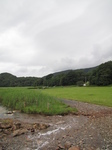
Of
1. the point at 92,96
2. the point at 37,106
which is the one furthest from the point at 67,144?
the point at 92,96

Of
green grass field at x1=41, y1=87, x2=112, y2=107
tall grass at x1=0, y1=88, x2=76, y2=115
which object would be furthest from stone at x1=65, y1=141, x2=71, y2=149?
green grass field at x1=41, y1=87, x2=112, y2=107

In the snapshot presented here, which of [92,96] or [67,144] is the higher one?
[92,96]

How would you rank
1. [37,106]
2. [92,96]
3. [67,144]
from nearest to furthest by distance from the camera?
[67,144] < [37,106] < [92,96]

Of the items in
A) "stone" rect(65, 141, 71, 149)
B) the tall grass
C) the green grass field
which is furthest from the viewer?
the green grass field

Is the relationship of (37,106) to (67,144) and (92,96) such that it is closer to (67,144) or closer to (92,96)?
(67,144)

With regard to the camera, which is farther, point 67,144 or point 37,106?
point 37,106

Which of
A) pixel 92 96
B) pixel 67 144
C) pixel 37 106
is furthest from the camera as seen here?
pixel 92 96

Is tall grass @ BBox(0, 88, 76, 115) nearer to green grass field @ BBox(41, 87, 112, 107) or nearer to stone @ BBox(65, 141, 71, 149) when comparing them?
green grass field @ BBox(41, 87, 112, 107)

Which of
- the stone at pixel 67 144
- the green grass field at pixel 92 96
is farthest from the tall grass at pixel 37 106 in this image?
the stone at pixel 67 144

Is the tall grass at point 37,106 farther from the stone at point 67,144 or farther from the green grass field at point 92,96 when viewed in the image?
the stone at point 67,144

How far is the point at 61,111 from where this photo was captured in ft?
42.2

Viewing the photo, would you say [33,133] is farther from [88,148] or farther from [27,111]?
[27,111]

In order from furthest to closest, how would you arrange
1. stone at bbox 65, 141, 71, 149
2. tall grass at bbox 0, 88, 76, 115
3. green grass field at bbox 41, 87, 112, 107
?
green grass field at bbox 41, 87, 112, 107 → tall grass at bbox 0, 88, 76, 115 → stone at bbox 65, 141, 71, 149

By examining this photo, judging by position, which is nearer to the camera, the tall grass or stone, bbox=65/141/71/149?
stone, bbox=65/141/71/149
